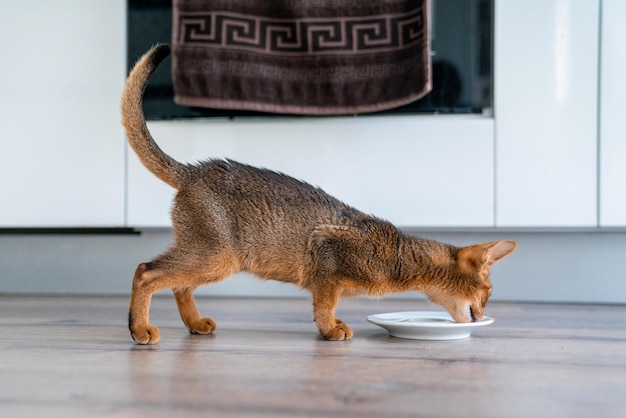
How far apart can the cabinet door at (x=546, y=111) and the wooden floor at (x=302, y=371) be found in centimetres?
43

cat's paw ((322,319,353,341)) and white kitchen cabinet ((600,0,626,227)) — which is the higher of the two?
white kitchen cabinet ((600,0,626,227))

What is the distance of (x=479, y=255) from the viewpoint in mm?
1609

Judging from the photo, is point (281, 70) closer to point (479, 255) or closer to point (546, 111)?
point (546, 111)

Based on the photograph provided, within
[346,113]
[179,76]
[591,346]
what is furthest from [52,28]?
[591,346]

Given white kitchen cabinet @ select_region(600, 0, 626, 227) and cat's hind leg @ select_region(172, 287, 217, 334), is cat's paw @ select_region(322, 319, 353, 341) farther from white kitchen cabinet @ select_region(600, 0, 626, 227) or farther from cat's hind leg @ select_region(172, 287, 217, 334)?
white kitchen cabinet @ select_region(600, 0, 626, 227)

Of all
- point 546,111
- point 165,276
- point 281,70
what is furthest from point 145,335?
point 546,111

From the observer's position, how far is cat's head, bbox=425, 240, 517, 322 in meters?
1.62

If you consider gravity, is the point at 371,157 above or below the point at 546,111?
below

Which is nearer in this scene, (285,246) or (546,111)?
(285,246)

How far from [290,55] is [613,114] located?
1.05 meters

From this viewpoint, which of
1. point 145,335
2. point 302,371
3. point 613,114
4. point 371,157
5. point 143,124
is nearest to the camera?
point 302,371

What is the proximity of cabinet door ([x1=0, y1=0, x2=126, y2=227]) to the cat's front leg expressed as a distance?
3.58ft

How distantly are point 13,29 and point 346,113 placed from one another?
3.98ft

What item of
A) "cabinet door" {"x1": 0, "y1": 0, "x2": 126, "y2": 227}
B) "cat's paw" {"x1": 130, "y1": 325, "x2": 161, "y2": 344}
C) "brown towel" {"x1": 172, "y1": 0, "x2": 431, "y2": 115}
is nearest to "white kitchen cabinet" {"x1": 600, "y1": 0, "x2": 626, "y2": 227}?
"brown towel" {"x1": 172, "y1": 0, "x2": 431, "y2": 115}
